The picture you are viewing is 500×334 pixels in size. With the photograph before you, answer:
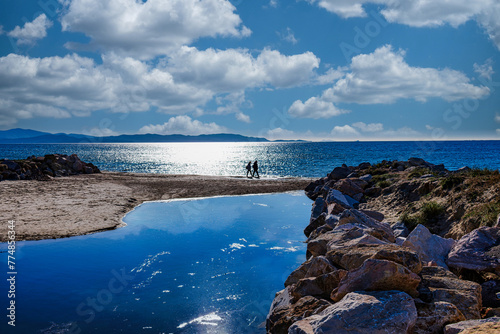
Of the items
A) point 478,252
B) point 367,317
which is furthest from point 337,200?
point 367,317

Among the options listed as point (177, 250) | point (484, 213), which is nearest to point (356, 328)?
point (484, 213)

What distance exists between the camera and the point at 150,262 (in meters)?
12.1

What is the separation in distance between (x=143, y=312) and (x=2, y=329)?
127 inches

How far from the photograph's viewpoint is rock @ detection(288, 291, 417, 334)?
183 inches

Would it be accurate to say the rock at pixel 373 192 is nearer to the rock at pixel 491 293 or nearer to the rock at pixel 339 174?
the rock at pixel 339 174

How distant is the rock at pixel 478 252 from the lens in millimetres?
7252

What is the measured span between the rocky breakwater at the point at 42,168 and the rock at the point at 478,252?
120 ft

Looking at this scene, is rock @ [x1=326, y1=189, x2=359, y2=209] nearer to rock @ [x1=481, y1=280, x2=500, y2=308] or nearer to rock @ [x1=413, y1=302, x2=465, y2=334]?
rock @ [x1=481, y1=280, x2=500, y2=308]

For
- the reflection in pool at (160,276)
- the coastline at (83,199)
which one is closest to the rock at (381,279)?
the reflection in pool at (160,276)

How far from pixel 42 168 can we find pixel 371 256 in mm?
39957

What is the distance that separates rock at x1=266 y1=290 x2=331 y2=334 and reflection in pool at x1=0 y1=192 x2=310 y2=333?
3.60ft

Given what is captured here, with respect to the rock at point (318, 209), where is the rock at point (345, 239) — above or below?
above

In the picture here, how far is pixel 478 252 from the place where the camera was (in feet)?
24.9

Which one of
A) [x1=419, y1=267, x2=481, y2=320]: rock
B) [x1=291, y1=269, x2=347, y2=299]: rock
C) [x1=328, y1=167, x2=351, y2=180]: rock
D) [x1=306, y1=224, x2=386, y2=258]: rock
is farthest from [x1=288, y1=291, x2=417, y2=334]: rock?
[x1=328, y1=167, x2=351, y2=180]: rock
